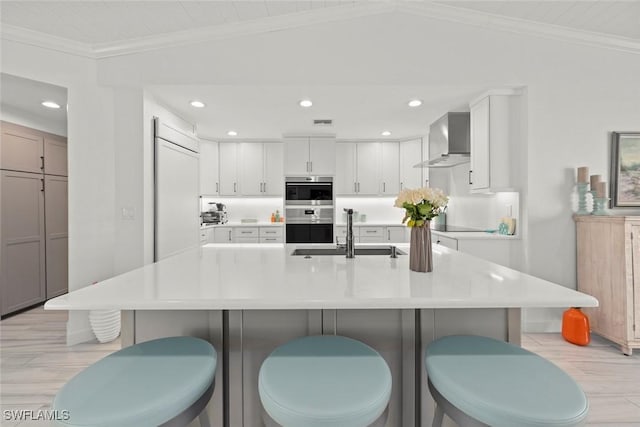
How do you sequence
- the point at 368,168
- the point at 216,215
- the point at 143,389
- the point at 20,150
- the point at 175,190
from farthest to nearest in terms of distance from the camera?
the point at 368,168 → the point at 216,215 → the point at 20,150 → the point at 175,190 → the point at 143,389

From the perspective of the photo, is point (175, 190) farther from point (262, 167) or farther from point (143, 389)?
point (143, 389)

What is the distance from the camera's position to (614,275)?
8.77 ft

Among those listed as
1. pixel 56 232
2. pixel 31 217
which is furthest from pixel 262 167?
pixel 31 217

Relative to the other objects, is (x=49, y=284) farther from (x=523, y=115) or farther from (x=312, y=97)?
(x=523, y=115)

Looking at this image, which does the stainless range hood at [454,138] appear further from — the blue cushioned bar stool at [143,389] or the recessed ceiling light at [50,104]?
the recessed ceiling light at [50,104]

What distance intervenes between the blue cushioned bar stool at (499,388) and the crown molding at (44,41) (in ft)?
12.1

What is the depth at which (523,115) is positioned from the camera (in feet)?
10.2

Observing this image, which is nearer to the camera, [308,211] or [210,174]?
[308,211]

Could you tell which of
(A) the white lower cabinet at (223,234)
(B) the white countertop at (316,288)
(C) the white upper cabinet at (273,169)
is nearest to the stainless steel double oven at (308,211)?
(C) the white upper cabinet at (273,169)

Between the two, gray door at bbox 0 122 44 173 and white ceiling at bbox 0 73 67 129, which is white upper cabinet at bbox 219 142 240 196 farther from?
gray door at bbox 0 122 44 173

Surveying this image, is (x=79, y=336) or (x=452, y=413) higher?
(x=452, y=413)

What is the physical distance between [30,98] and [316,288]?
3857 millimetres

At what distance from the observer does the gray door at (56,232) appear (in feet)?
13.1

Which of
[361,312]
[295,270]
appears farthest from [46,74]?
[361,312]
